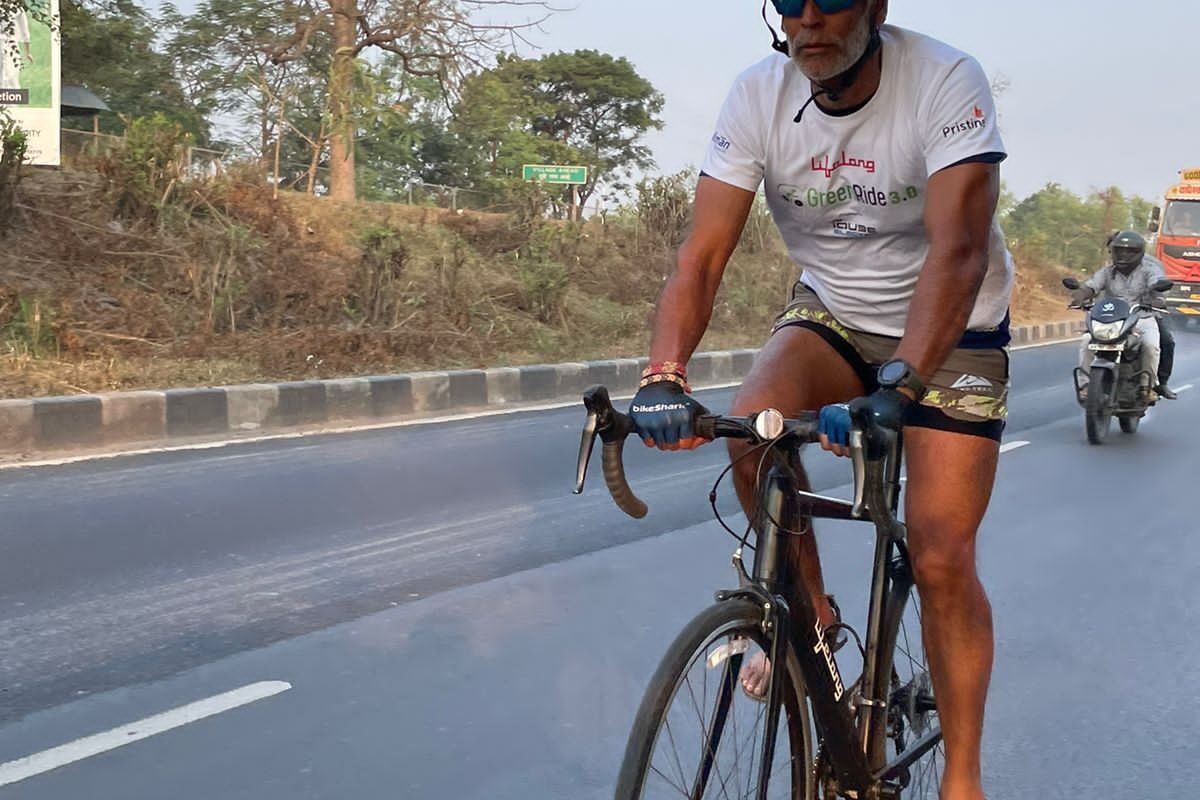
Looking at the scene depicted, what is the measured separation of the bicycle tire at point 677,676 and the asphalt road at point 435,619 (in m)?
1.16

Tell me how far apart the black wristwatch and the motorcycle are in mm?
8043

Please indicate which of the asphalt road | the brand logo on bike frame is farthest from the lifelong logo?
the asphalt road

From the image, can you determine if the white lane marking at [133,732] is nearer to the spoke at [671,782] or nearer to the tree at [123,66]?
the spoke at [671,782]

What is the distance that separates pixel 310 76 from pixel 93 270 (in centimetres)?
1221

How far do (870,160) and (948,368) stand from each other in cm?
47

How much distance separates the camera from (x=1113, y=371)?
31.9 ft

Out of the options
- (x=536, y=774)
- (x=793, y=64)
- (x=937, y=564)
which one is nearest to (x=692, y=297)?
(x=793, y=64)

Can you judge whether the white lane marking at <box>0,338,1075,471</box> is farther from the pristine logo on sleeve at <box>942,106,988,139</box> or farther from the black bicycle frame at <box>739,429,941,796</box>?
the pristine logo on sleeve at <box>942,106,988,139</box>

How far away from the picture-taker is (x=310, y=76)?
22812mm

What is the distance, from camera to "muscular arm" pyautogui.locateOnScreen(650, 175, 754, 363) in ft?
8.50

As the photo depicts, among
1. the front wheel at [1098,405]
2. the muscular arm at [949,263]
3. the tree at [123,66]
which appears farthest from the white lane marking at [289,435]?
the tree at [123,66]

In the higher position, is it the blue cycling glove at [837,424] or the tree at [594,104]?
the tree at [594,104]

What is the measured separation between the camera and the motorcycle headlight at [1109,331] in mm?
9906

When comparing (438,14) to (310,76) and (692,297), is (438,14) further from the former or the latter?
(692,297)
